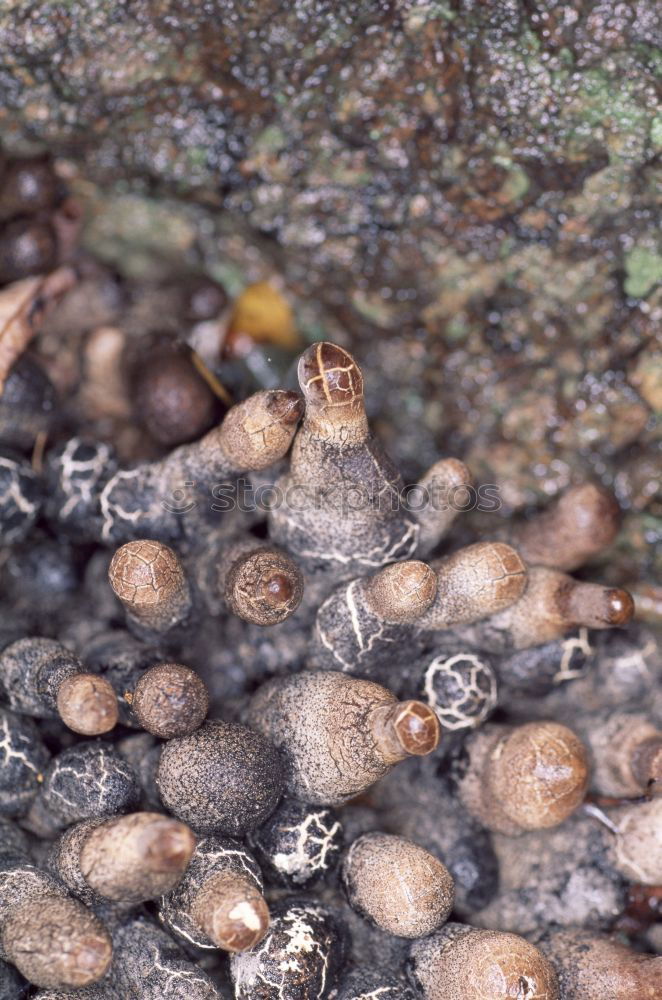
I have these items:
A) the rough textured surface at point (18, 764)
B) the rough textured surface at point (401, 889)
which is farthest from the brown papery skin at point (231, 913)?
the rough textured surface at point (18, 764)

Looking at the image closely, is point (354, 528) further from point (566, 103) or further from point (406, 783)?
point (566, 103)

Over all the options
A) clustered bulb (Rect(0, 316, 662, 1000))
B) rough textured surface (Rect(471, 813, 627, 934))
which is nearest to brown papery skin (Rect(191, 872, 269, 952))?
clustered bulb (Rect(0, 316, 662, 1000))

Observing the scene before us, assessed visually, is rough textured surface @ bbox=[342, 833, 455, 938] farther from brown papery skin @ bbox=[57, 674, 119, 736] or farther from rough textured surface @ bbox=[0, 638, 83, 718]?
rough textured surface @ bbox=[0, 638, 83, 718]

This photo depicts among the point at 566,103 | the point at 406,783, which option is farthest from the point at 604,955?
the point at 566,103

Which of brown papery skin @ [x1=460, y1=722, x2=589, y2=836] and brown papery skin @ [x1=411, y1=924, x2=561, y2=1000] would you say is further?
brown papery skin @ [x1=460, y1=722, x2=589, y2=836]

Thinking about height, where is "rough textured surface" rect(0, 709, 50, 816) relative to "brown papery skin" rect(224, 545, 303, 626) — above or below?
below

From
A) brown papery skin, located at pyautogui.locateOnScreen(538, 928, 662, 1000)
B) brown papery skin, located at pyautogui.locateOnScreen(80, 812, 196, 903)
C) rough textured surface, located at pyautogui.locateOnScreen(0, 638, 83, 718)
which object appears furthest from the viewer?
rough textured surface, located at pyautogui.locateOnScreen(0, 638, 83, 718)

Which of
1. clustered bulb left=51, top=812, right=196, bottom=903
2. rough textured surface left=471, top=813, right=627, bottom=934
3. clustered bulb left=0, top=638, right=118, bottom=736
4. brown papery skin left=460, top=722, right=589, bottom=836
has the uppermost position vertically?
clustered bulb left=0, top=638, right=118, bottom=736
